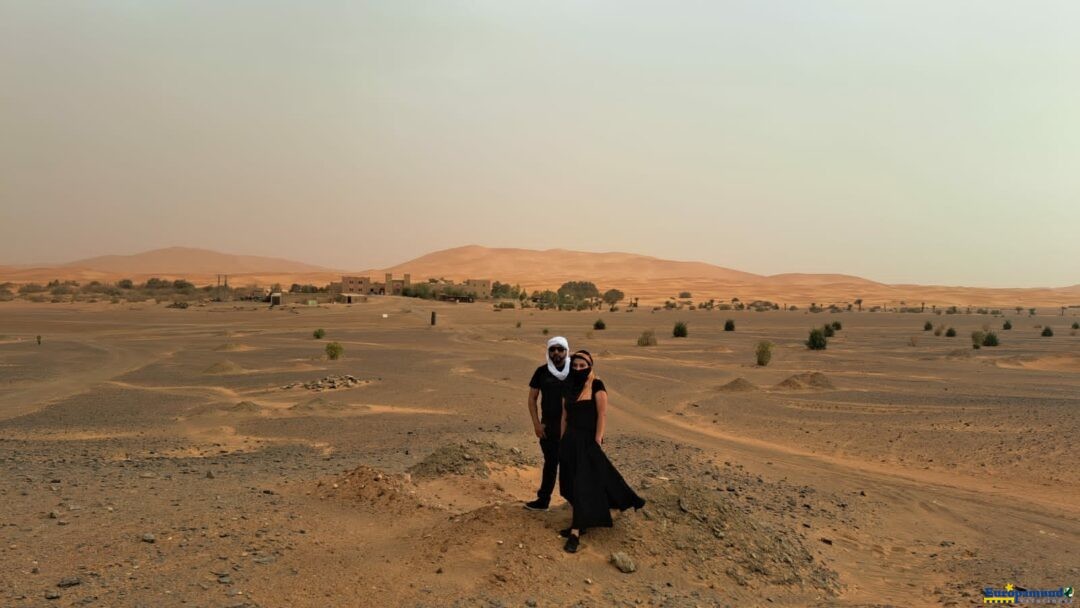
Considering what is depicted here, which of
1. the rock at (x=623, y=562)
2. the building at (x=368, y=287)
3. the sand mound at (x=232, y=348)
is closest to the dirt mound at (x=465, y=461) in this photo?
the rock at (x=623, y=562)

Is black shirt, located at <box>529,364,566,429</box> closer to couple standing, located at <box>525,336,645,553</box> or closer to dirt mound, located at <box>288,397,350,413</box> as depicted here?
couple standing, located at <box>525,336,645,553</box>

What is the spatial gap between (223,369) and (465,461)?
16910mm

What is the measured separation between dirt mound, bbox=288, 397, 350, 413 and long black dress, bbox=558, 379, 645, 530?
1126 cm

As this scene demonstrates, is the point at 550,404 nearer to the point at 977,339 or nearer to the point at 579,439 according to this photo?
the point at 579,439

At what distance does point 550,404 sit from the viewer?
7062mm

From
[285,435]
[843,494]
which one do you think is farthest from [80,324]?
[843,494]

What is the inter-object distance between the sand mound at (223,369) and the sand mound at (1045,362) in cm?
2664

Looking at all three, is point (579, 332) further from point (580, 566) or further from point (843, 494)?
point (580, 566)

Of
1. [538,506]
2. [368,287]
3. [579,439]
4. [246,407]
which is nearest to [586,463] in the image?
[579,439]

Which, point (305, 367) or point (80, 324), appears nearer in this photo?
point (305, 367)

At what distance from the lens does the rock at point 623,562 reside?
6457 millimetres

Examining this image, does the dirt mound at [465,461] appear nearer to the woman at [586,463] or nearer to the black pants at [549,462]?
the black pants at [549,462]

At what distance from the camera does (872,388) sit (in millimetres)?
21125

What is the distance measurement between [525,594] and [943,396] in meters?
17.0
